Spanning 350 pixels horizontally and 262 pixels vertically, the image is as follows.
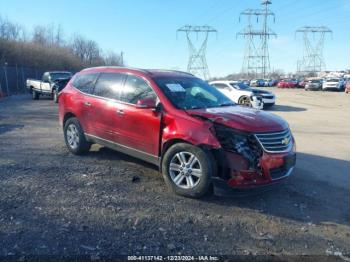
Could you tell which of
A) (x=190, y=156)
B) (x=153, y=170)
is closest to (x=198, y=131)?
(x=190, y=156)

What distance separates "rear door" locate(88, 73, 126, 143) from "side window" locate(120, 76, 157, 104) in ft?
0.52

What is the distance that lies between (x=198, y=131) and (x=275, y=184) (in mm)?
1277

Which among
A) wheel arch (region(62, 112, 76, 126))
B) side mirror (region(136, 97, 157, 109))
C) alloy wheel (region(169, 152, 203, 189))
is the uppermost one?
side mirror (region(136, 97, 157, 109))

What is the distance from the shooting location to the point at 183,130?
4875mm

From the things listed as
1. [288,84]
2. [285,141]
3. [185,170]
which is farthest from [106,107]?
[288,84]

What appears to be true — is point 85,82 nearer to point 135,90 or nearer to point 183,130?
point 135,90

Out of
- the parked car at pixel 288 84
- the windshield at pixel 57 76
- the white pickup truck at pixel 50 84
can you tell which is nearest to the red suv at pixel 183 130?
the white pickup truck at pixel 50 84

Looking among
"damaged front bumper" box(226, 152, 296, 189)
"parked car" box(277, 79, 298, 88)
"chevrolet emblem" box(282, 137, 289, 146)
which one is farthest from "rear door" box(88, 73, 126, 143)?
"parked car" box(277, 79, 298, 88)

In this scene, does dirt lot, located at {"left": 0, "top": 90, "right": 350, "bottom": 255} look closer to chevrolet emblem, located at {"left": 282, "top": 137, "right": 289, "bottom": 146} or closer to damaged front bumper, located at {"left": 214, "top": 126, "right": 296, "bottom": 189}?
damaged front bumper, located at {"left": 214, "top": 126, "right": 296, "bottom": 189}

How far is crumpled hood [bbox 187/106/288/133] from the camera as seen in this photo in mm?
4676

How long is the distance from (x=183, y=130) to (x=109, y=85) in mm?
2171

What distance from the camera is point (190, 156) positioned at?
192 inches

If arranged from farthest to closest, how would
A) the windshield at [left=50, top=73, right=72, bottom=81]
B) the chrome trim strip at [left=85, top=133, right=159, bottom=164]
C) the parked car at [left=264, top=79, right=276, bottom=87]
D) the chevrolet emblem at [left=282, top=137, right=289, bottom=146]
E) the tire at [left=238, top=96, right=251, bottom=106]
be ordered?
the parked car at [left=264, top=79, right=276, bottom=87] < the windshield at [left=50, top=73, right=72, bottom=81] < the tire at [left=238, top=96, right=251, bottom=106] < the chrome trim strip at [left=85, top=133, right=159, bottom=164] < the chevrolet emblem at [left=282, top=137, right=289, bottom=146]

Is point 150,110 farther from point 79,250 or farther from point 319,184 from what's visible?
point 319,184
